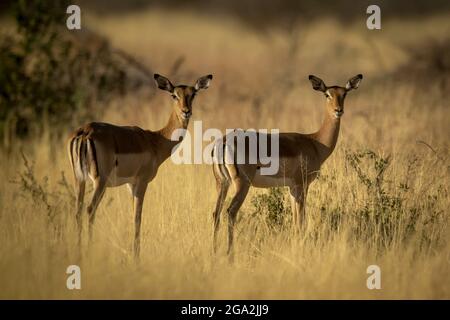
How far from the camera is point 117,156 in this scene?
8000 millimetres

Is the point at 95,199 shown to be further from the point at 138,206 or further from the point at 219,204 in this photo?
the point at 219,204

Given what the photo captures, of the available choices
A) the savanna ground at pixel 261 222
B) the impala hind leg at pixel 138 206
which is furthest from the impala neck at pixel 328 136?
the impala hind leg at pixel 138 206

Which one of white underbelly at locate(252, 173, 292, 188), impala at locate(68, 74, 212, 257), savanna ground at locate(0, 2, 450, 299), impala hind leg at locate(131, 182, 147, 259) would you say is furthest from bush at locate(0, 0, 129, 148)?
white underbelly at locate(252, 173, 292, 188)

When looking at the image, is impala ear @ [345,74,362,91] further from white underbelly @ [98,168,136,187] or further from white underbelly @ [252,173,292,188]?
white underbelly @ [98,168,136,187]

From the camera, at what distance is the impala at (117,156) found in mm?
7781

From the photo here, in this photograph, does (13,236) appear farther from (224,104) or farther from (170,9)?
(170,9)

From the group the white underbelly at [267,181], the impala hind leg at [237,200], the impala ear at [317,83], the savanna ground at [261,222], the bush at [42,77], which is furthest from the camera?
the bush at [42,77]

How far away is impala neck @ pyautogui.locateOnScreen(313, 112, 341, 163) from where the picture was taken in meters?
9.12

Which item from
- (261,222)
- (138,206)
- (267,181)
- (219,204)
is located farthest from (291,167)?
(138,206)

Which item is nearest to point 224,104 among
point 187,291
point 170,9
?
point 187,291

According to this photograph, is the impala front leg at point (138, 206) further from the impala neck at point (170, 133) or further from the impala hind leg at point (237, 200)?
the impala hind leg at point (237, 200)

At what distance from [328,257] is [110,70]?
29.3 ft

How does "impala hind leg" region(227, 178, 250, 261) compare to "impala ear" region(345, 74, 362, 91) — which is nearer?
"impala hind leg" region(227, 178, 250, 261)

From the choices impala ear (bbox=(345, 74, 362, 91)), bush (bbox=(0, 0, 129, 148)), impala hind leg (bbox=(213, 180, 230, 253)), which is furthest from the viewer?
bush (bbox=(0, 0, 129, 148))
